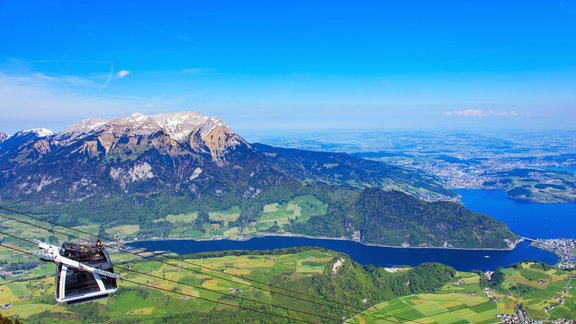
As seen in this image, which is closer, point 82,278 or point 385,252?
point 82,278

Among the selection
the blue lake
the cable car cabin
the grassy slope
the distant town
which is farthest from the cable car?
the distant town

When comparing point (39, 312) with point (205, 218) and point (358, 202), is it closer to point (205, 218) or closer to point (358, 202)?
point (205, 218)

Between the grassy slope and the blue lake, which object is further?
the blue lake

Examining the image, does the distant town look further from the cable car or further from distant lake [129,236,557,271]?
the cable car

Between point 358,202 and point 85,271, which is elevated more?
point 85,271

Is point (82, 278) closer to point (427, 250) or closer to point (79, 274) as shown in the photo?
point (79, 274)

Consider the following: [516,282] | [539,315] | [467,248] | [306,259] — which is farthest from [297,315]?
[467,248]

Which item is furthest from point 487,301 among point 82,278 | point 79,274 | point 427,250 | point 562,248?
point 79,274

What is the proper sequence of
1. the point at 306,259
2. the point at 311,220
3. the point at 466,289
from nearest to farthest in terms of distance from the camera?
the point at 466,289
the point at 306,259
the point at 311,220
